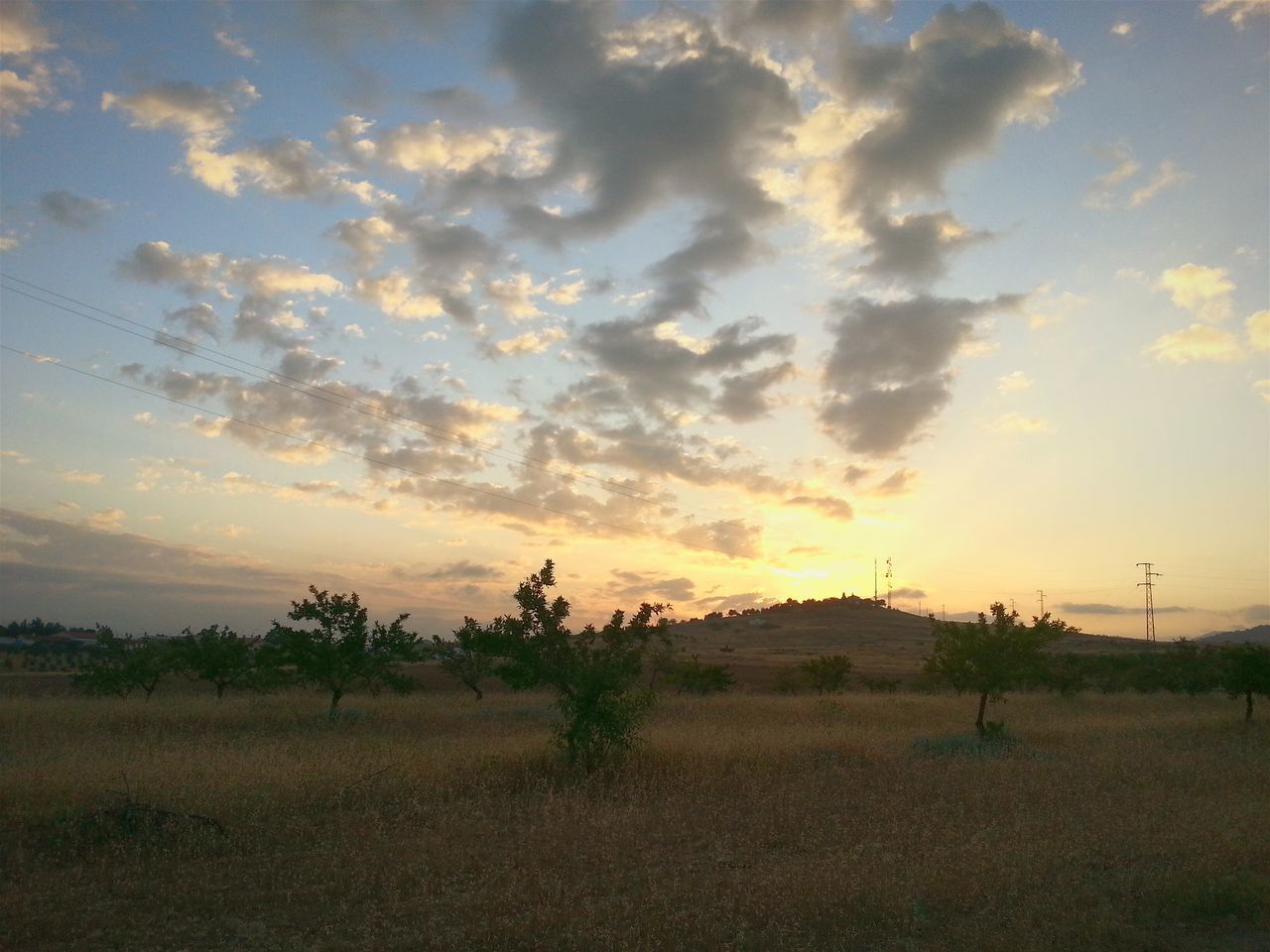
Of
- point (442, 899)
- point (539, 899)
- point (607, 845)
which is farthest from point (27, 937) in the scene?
point (607, 845)

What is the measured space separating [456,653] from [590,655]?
2410cm

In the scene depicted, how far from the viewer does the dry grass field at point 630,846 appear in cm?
888

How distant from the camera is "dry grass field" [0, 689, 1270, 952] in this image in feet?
29.1

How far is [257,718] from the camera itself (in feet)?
88.3

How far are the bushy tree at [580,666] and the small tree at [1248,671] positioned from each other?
24.5m

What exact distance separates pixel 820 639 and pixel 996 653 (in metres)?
97.7

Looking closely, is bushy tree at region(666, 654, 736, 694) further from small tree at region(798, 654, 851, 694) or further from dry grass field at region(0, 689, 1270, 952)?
dry grass field at region(0, 689, 1270, 952)

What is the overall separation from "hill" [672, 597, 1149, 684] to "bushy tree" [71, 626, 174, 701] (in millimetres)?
38981

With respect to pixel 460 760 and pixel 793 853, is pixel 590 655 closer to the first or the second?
pixel 460 760

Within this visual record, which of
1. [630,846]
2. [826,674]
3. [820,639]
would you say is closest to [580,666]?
[630,846]

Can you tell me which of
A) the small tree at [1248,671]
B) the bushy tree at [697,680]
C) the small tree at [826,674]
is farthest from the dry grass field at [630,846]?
the small tree at [826,674]

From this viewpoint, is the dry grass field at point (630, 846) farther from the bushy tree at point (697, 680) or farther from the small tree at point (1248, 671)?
the bushy tree at point (697, 680)

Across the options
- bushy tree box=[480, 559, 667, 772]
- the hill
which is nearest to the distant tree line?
bushy tree box=[480, 559, 667, 772]

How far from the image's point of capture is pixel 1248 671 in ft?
100.0
